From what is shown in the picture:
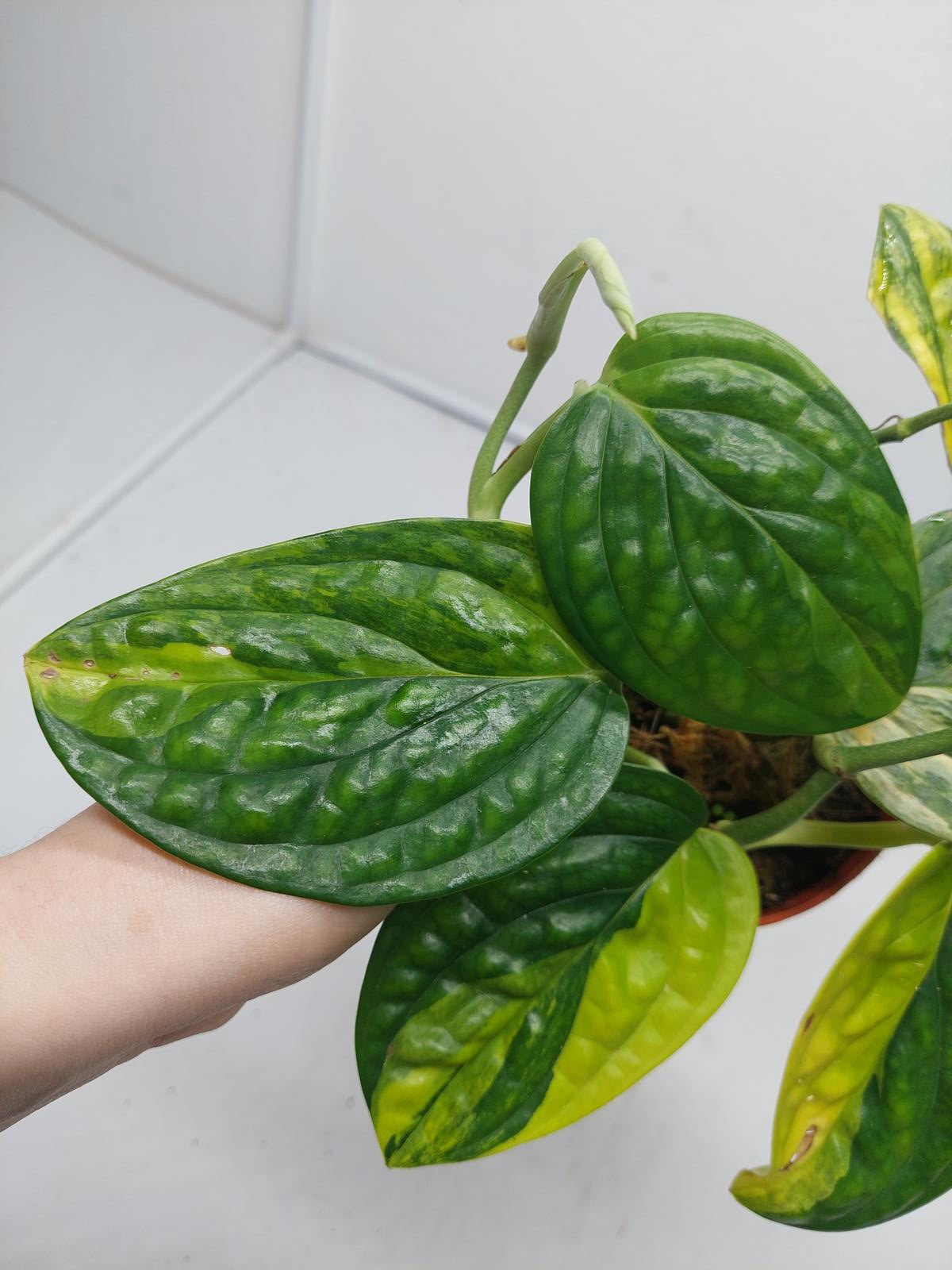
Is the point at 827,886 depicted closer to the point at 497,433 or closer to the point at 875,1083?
the point at 875,1083

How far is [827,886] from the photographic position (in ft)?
2.16

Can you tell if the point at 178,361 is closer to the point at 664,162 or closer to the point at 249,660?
the point at 664,162

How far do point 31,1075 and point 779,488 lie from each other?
42cm

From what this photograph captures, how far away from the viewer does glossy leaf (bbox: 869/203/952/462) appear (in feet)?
1.72

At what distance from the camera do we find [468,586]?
463mm

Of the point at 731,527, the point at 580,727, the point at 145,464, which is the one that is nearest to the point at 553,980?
the point at 580,727

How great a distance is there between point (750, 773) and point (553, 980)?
252mm

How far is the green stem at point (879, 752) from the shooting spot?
0.45 meters

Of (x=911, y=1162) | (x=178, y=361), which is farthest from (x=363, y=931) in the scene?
(x=178, y=361)

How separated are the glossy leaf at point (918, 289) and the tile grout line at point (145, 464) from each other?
694mm

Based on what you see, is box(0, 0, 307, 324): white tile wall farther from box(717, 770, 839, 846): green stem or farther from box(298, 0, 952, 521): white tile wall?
box(717, 770, 839, 846): green stem

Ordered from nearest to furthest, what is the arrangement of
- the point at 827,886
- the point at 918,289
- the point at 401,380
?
the point at 918,289
the point at 827,886
the point at 401,380

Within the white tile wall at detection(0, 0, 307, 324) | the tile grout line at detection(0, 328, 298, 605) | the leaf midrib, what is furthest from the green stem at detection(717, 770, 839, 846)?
the white tile wall at detection(0, 0, 307, 324)

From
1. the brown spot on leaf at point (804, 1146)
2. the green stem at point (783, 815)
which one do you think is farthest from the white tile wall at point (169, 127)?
the brown spot on leaf at point (804, 1146)
